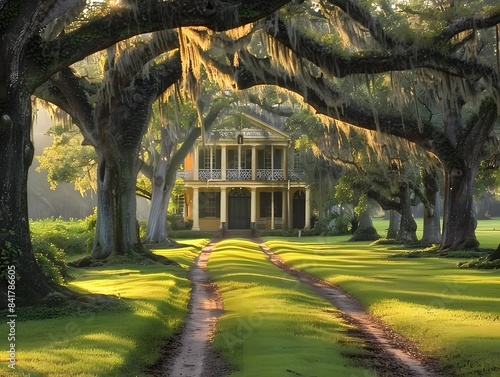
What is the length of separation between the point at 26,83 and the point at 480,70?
13.7 metres

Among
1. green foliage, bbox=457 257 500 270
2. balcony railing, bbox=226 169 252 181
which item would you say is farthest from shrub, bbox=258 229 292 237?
green foliage, bbox=457 257 500 270

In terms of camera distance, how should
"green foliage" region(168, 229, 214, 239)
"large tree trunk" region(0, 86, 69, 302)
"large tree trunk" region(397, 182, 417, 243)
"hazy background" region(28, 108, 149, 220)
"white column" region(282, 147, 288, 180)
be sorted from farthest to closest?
1. "hazy background" region(28, 108, 149, 220)
2. "white column" region(282, 147, 288, 180)
3. "green foliage" region(168, 229, 214, 239)
4. "large tree trunk" region(397, 182, 417, 243)
5. "large tree trunk" region(0, 86, 69, 302)

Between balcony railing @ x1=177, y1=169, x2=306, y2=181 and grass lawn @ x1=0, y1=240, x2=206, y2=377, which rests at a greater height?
balcony railing @ x1=177, y1=169, x2=306, y2=181

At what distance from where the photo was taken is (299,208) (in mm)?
66312

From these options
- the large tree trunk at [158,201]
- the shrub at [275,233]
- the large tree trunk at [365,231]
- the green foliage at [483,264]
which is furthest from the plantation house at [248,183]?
the green foliage at [483,264]

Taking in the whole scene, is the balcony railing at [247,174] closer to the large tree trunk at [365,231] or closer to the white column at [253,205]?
the white column at [253,205]

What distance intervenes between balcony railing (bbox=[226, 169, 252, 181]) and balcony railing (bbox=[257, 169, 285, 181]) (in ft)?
2.92

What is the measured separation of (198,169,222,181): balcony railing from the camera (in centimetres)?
6475

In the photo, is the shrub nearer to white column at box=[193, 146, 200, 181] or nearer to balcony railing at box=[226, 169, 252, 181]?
balcony railing at box=[226, 169, 252, 181]

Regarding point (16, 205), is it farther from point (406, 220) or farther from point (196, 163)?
point (196, 163)

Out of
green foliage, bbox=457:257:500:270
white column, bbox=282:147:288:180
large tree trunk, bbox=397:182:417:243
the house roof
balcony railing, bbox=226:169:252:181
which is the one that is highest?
the house roof

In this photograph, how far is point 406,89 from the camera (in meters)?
28.6

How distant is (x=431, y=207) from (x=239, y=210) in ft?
97.5

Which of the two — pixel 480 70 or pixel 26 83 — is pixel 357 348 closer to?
pixel 26 83
